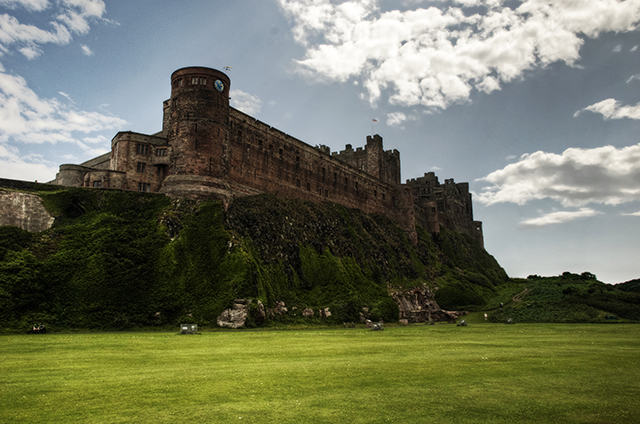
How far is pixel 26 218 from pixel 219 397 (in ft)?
114

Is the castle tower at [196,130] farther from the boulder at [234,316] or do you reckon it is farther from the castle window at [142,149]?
the boulder at [234,316]

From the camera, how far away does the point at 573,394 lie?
410 inches

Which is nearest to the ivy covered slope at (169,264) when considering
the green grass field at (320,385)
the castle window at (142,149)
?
the castle window at (142,149)

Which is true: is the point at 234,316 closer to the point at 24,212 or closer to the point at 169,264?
the point at 169,264

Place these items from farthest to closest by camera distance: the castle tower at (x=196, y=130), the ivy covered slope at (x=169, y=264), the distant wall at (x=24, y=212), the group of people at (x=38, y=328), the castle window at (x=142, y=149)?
the castle window at (x=142, y=149) < the castle tower at (x=196, y=130) < the distant wall at (x=24, y=212) < the ivy covered slope at (x=169, y=264) < the group of people at (x=38, y=328)

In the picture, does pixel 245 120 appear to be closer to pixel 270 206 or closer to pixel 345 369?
pixel 270 206

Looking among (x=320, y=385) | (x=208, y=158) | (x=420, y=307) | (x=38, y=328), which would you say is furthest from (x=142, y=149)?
(x=420, y=307)

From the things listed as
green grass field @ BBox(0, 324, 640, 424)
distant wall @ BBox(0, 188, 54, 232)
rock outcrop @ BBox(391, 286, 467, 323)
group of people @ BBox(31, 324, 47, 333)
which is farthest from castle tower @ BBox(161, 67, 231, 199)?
rock outcrop @ BBox(391, 286, 467, 323)

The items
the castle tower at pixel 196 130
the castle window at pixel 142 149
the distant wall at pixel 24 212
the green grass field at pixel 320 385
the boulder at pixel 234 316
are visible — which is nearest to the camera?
the green grass field at pixel 320 385

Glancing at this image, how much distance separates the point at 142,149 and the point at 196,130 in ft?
20.7

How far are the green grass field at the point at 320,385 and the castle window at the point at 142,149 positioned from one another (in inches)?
1165

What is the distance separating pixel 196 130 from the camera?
146ft

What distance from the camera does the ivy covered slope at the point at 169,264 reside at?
101ft

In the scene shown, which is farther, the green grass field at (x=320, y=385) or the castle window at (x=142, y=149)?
the castle window at (x=142, y=149)
